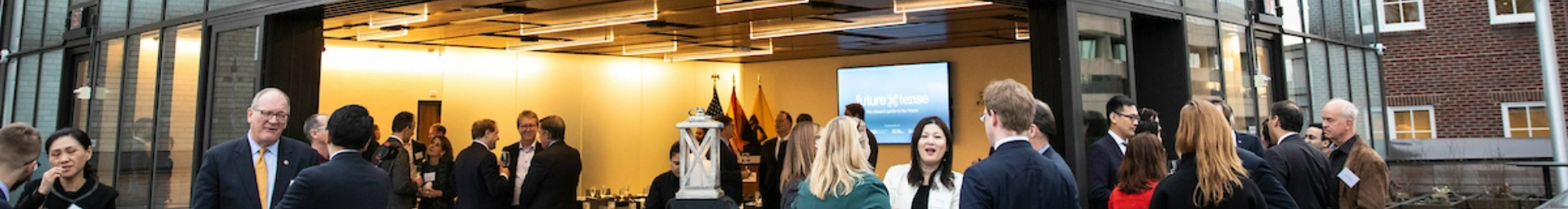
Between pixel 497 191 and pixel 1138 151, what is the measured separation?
13.5ft

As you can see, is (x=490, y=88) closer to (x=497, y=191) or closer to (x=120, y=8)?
(x=120, y=8)

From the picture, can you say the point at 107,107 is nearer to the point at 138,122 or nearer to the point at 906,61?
the point at 138,122

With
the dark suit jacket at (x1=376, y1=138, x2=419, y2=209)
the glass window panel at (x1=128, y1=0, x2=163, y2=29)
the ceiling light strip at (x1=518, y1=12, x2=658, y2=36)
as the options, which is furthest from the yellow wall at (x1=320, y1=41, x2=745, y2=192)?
the dark suit jacket at (x1=376, y1=138, x2=419, y2=209)

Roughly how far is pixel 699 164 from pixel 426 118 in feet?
23.9

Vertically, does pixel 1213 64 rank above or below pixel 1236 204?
above

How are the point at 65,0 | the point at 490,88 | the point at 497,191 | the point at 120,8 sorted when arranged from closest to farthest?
the point at 497,191
the point at 120,8
the point at 65,0
the point at 490,88

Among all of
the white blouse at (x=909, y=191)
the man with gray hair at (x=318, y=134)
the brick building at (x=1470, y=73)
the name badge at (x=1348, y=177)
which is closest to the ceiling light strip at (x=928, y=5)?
the name badge at (x=1348, y=177)

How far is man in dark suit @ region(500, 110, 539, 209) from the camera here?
23.2ft

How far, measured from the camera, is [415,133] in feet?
39.0

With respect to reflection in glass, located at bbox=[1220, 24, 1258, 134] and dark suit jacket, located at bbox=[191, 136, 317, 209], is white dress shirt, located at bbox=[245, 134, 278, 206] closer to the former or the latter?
dark suit jacket, located at bbox=[191, 136, 317, 209]

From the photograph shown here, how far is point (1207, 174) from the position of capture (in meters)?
3.22

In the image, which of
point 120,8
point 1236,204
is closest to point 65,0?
point 120,8

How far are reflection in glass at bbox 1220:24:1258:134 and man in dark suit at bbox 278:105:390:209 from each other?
588 cm

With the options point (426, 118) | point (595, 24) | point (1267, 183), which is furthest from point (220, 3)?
point (1267, 183)
